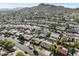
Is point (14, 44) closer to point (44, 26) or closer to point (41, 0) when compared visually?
point (44, 26)

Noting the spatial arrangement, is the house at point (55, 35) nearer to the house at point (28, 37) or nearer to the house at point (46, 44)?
the house at point (46, 44)

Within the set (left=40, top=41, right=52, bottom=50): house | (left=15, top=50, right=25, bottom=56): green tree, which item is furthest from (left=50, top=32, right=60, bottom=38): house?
(left=15, top=50, right=25, bottom=56): green tree

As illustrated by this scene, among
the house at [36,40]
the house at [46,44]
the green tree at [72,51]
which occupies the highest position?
the house at [36,40]

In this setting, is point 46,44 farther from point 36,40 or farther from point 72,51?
point 72,51

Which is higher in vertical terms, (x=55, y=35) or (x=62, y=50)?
(x=55, y=35)

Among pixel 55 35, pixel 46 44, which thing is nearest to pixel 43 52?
pixel 46 44

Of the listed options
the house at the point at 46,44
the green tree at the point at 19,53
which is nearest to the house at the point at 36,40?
the house at the point at 46,44

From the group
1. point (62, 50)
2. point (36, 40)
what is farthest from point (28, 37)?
point (62, 50)

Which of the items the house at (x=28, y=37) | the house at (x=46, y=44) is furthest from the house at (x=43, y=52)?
the house at (x=28, y=37)

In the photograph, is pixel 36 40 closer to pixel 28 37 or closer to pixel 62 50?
pixel 28 37

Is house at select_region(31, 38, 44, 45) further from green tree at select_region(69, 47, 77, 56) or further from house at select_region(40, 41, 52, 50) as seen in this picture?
green tree at select_region(69, 47, 77, 56)

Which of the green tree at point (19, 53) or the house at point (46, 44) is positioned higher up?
the house at point (46, 44)
